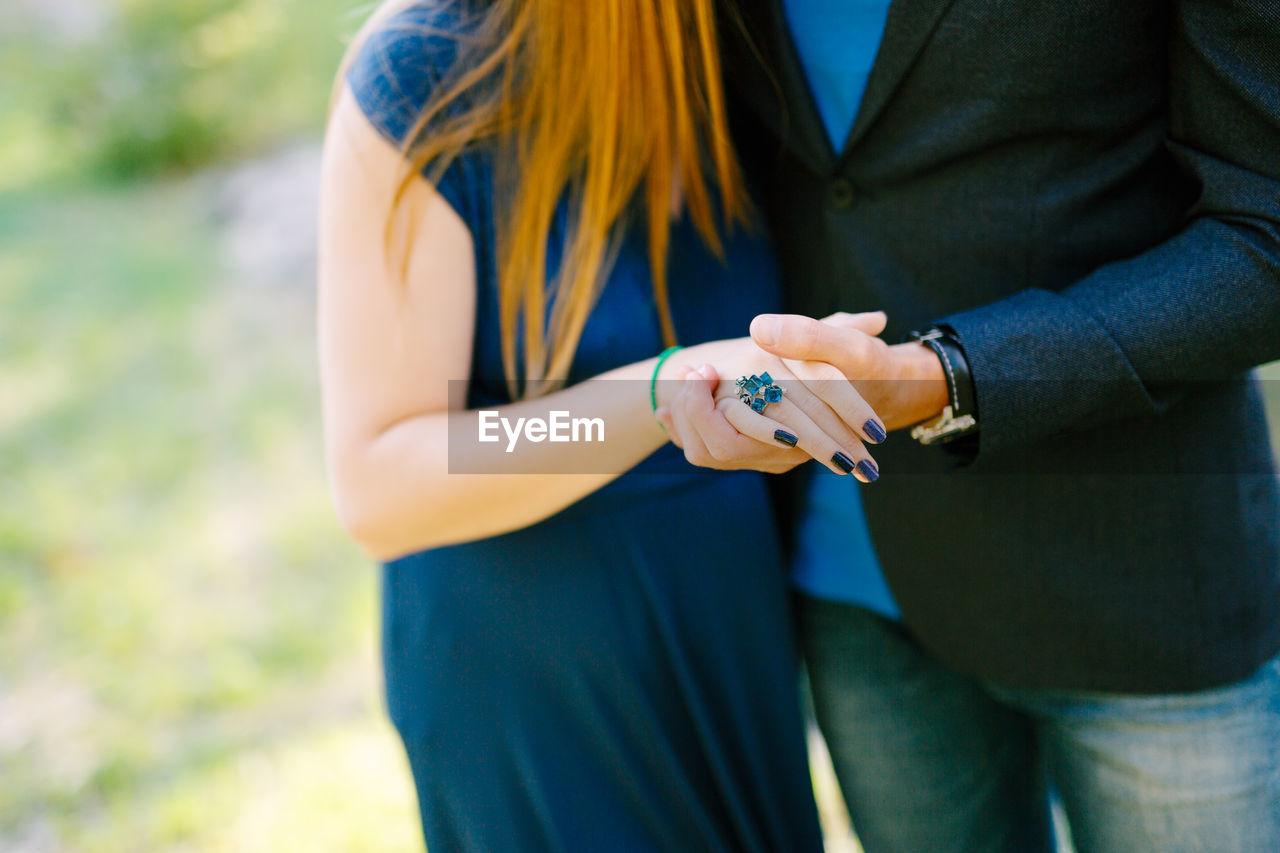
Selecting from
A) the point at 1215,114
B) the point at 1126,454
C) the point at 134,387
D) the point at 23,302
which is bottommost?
the point at 1126,454

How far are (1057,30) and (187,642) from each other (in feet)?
9.87

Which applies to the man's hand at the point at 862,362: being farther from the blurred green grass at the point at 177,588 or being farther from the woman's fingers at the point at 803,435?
the blurred green grass at the point at 177,588

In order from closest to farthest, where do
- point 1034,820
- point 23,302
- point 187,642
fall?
point 1034,820, point 187,642, point 23,302

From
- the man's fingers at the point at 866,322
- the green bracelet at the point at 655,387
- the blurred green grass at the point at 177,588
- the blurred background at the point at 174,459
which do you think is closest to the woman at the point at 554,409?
the green bracelet at the point at 655,387

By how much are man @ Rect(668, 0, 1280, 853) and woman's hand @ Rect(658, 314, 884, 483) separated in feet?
0.03

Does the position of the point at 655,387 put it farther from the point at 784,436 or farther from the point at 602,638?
the point at 602,638

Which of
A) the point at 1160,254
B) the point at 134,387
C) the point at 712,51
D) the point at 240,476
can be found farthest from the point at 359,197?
the point at 134,387

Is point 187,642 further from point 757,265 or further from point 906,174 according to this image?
point 906,174

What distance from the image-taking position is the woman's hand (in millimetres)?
988

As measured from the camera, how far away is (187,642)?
3.10 meters

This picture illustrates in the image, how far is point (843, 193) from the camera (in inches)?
48.3

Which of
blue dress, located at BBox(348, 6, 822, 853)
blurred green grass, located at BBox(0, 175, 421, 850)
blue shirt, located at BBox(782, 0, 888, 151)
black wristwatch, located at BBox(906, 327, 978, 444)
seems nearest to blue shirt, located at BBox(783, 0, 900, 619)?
blue shirt, located at BBox(782, 0, 888, 151)

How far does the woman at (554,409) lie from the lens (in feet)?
3.79

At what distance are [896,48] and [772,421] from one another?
48cm
